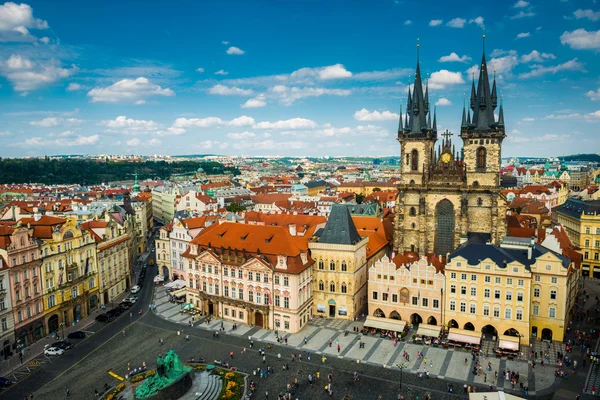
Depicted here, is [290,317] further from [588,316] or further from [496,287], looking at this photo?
[588,316]

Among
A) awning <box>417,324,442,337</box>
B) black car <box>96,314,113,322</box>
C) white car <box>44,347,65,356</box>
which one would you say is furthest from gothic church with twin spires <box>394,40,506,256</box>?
white car <box>44,347,65,356</box>

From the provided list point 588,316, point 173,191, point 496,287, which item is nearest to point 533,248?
point 496,287

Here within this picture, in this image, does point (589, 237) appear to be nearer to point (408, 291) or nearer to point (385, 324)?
point (408, 291)

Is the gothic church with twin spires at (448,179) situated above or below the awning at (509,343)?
above

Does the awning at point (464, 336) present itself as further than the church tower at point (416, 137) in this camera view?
No

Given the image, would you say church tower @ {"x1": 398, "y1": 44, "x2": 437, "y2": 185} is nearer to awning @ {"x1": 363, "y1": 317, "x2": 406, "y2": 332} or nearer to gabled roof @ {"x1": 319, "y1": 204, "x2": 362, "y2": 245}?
gabled roof @ {"x1": 319, "y1": 204, "x2": 362, "y2": 245}

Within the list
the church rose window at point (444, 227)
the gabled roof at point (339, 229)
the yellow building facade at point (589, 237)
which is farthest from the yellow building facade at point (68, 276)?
the yellow building facade at point (589, 237)

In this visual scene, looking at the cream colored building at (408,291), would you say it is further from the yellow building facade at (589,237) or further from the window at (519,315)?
the yellow building facade at (589,237)
